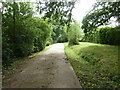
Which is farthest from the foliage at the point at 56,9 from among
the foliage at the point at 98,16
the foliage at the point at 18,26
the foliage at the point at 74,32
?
the foliage at the point at 74,32

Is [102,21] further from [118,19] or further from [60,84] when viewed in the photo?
[60,84]

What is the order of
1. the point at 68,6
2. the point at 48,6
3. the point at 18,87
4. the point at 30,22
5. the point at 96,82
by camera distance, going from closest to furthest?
the point at 18,87 < the point at 96,82 < the point at 48,6 < the point at 68,6 < the point at 30,22

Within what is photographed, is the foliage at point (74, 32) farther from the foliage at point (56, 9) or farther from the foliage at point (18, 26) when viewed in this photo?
the foliage at point (56, 9)

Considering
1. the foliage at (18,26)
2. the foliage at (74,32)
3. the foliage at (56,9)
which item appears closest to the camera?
the foliage at (56,9)

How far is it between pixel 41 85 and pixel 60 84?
2.34ft

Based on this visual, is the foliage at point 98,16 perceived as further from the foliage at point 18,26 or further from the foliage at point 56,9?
the foliage at point 18,26

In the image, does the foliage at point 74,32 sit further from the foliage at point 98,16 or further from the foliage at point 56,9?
the foliage at point 98,16

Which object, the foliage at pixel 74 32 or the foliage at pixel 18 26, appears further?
the foliage at pixel 74 32

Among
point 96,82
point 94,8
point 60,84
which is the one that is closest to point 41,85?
point 60,84

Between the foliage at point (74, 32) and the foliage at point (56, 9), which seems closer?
the foliage at point (56, 9)

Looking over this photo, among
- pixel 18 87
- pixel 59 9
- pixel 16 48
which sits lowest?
pixel 18 87

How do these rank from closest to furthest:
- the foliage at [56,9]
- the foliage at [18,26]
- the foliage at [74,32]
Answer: the foliage at [56,9] → the foliage at [18,26] → the foliage at [74,32]

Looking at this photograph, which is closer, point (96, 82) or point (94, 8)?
point (96, 82)

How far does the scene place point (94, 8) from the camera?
317 inches
